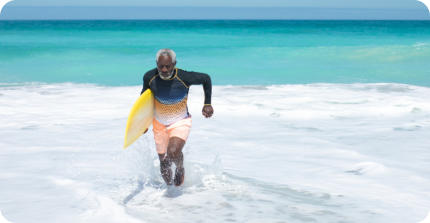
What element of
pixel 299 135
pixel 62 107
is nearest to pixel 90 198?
pixel 299 135

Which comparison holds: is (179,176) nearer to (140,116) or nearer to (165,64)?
(140,116)

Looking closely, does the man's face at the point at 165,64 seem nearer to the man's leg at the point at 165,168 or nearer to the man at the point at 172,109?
the man at the point at 172,109

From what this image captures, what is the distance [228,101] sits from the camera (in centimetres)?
980

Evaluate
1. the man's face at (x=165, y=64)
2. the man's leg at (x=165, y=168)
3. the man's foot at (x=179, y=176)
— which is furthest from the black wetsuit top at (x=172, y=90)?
the man's foot at (x=179, y=176)

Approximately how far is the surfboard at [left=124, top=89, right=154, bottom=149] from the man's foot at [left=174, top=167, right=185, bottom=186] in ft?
1.56

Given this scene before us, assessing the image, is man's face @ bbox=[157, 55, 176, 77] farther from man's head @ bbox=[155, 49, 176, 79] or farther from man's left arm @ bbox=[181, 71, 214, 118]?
man's left arm @ bbox=[181, 71, 214, 118]

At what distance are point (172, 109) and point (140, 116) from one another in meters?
0.28

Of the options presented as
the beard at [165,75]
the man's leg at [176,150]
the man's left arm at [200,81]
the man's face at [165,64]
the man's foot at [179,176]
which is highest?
the man's face at [165,64]

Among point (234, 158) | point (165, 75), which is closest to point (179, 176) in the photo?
point (165, 75)

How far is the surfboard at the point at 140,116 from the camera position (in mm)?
4289

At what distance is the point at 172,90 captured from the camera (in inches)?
168

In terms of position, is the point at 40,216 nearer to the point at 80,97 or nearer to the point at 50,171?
the point at 50,171

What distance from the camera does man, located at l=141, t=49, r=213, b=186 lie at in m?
4.23

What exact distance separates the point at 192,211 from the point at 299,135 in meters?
3.19
